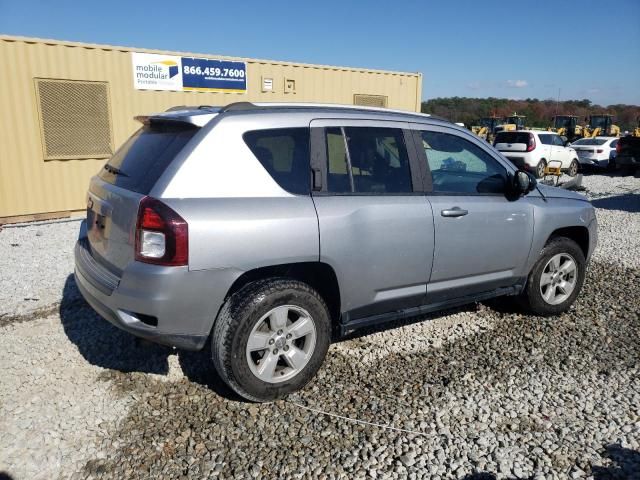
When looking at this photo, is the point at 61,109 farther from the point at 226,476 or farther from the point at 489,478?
the point at 489,478

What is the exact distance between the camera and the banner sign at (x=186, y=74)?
1038 centimetres

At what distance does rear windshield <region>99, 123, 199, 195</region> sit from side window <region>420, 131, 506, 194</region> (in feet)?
6.46

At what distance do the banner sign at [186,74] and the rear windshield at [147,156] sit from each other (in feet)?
24.8

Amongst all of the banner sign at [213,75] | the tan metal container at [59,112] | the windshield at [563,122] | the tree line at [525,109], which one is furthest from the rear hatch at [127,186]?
the tree line at [525,109]

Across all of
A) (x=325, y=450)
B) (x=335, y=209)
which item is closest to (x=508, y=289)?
(x=335, y=209)

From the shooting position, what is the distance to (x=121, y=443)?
2887mm

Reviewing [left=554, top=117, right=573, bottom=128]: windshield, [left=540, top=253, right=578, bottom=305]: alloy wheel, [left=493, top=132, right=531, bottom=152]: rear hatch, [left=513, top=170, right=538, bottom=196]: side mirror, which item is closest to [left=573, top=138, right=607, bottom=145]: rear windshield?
[left=493, top=132, right=531, bottom=152]: rear hatch

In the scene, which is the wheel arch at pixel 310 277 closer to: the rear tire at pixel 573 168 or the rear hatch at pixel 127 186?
the rear hatch at pixel 127 186

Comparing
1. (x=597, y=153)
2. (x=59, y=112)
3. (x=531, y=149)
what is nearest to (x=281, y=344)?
(x=59, y=112)

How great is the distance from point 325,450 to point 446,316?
7.81 ft

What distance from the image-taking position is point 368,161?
3.64 m

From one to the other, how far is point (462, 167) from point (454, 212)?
25.4 inches

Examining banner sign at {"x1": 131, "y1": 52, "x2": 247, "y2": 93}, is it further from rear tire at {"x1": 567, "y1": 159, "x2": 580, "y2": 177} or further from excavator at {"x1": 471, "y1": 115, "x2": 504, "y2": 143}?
excavator at {"x1": 471, "y1": 115, "x2": 504, "y2": 143}

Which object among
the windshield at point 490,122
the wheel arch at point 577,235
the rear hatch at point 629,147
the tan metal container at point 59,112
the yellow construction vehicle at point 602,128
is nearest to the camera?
the wheel arch at point 577,235
